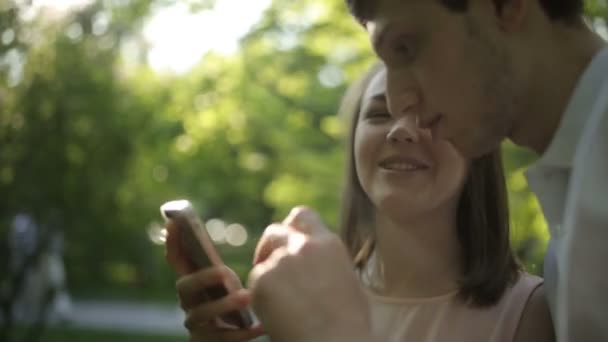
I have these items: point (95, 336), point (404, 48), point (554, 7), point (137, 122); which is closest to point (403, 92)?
point (404, 48)

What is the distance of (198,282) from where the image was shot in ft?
2.52

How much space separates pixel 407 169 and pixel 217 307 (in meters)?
0.28

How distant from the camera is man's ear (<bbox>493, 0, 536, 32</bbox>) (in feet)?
2.12

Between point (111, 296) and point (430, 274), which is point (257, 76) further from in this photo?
point (111, 296)

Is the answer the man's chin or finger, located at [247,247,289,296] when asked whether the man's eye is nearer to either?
the man's chin

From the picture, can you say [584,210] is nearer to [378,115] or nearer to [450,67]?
[450,67]

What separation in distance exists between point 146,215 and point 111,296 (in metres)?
3.20

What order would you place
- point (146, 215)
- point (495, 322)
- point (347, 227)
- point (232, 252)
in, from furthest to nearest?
point (146, 215) → point (232, 252) → point (347, 227) → point (495, 322)

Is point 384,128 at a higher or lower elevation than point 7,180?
lower

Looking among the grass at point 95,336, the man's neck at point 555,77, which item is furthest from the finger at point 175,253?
the grass at point 95,336

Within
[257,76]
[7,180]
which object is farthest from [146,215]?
[257,76]

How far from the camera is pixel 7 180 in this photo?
11.4 feet

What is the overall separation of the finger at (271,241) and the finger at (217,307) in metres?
0.03

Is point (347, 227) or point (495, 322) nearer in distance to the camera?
point (495, 322)
